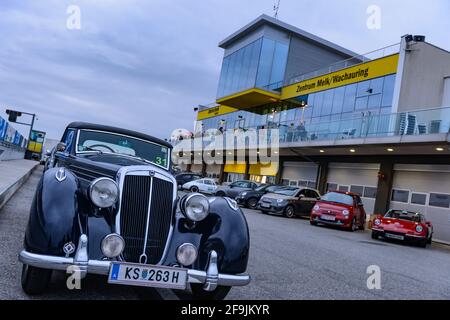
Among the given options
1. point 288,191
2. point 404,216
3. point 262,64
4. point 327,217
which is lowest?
point 327,217

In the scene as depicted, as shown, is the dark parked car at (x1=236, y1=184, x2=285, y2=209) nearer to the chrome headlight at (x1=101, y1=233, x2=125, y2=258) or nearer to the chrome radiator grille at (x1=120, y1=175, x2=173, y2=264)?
the chrome radiator grille at (x1=120, y1=175, x2=173, y2=264)

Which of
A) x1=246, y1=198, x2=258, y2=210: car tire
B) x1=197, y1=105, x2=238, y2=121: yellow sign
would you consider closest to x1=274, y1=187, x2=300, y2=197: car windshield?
x1=246, y1=198, x2=258, y2=210: car tire

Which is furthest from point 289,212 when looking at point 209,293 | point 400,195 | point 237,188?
point 209,293

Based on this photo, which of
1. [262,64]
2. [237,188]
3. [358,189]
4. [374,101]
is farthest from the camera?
[262,64]

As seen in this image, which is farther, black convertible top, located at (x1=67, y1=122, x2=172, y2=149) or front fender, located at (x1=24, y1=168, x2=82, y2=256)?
black convertible top, located at (x1=67, y1=122, x2=172, y2=149)

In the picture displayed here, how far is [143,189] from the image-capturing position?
14.3 feet

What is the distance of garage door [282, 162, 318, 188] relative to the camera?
30.0 m

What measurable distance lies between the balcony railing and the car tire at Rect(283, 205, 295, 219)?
5.08 m

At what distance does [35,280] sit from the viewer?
4.00 metres

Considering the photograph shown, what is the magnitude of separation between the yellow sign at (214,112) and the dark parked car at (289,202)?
2319 cm

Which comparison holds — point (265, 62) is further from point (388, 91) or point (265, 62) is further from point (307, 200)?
point (307, 200)

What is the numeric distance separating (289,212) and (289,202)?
1.67ft

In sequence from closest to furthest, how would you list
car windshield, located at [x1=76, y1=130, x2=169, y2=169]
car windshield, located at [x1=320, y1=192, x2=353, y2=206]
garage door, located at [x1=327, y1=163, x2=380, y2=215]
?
car windshield, located at [x1=76, y1=130, x2=169, y2=169] < car windshield, located at [x1=320, y1=192, x2=353, y2=206] < garage door, located at [x1=327, y1=163, x2=380, y2=215]
